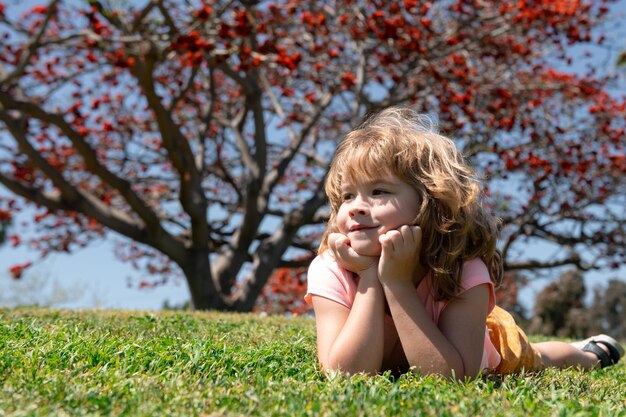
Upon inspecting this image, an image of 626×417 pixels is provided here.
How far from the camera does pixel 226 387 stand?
2.08 m

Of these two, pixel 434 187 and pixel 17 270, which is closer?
pixel 434 187

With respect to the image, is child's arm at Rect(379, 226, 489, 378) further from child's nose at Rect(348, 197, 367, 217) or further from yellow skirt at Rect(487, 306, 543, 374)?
yellow skirt at Rect(487, 306, 543, 374)

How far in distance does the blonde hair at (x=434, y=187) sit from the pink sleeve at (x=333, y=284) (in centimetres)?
24

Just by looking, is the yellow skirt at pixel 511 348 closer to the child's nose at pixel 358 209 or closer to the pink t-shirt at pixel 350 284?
the pink t-shirt at pixel 350 284

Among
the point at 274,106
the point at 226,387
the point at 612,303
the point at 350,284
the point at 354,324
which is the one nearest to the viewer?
the point at 226,387

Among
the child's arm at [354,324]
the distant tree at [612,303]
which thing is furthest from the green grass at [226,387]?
the distant tree at [612,303]

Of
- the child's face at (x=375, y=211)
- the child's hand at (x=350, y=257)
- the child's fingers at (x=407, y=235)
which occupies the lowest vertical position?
the child's hand at (x=350, y=257)

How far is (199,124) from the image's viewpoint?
12.6 meters

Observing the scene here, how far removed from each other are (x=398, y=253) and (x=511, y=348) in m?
1.02

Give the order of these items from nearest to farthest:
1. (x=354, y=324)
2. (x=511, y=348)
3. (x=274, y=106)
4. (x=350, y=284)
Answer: (x=354, y=324), (x=350, y=284), (x=511, y=348), (x=274, y=106)

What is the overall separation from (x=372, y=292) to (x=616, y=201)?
10.7 metres

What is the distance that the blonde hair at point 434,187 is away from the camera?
2.64 meters

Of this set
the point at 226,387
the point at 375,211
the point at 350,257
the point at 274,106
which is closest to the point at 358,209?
the point at 375,211

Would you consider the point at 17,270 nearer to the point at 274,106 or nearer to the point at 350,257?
the point at 274,106
